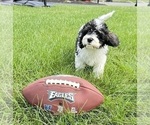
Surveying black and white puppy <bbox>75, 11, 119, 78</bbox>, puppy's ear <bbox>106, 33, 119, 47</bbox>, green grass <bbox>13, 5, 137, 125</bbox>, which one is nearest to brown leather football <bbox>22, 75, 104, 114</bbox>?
green grass <bbox>13, 5, 137, 125</bbox>

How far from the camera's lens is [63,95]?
1931 millimetres

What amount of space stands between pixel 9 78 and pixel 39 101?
548 mm

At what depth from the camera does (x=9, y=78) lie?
2457 mm

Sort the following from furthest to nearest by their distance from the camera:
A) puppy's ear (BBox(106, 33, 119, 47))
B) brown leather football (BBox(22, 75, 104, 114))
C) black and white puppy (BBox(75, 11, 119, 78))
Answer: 1. puppy's ear (BBox(106, 33, 119, 47))
2. black and white puppy (BBox(75, 11, 119, 78))
3. brown leather football (BBox(22, 75, 104, 114))

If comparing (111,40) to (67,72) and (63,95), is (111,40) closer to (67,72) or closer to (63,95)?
(67,72)

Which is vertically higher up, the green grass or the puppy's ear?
the puppy's ear

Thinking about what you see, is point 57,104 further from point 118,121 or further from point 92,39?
point 92,39

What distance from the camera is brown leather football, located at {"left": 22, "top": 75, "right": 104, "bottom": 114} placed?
193 cm

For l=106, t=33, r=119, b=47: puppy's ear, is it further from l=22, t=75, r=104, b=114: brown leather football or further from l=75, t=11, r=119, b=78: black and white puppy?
l=22, t=75, r=104, b=114: brown leather football

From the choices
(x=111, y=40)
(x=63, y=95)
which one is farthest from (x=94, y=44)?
(x=63, y=95)

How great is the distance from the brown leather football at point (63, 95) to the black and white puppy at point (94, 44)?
23.0 inches

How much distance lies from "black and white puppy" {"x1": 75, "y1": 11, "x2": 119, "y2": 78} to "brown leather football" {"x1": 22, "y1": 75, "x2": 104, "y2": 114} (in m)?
0.58

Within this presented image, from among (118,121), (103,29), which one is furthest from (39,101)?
(103,29)

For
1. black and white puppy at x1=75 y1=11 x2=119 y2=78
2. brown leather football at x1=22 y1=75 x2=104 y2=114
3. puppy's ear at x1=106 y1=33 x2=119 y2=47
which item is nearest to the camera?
brown leather football at x1=22 y1=75 x2=104 y2=114
